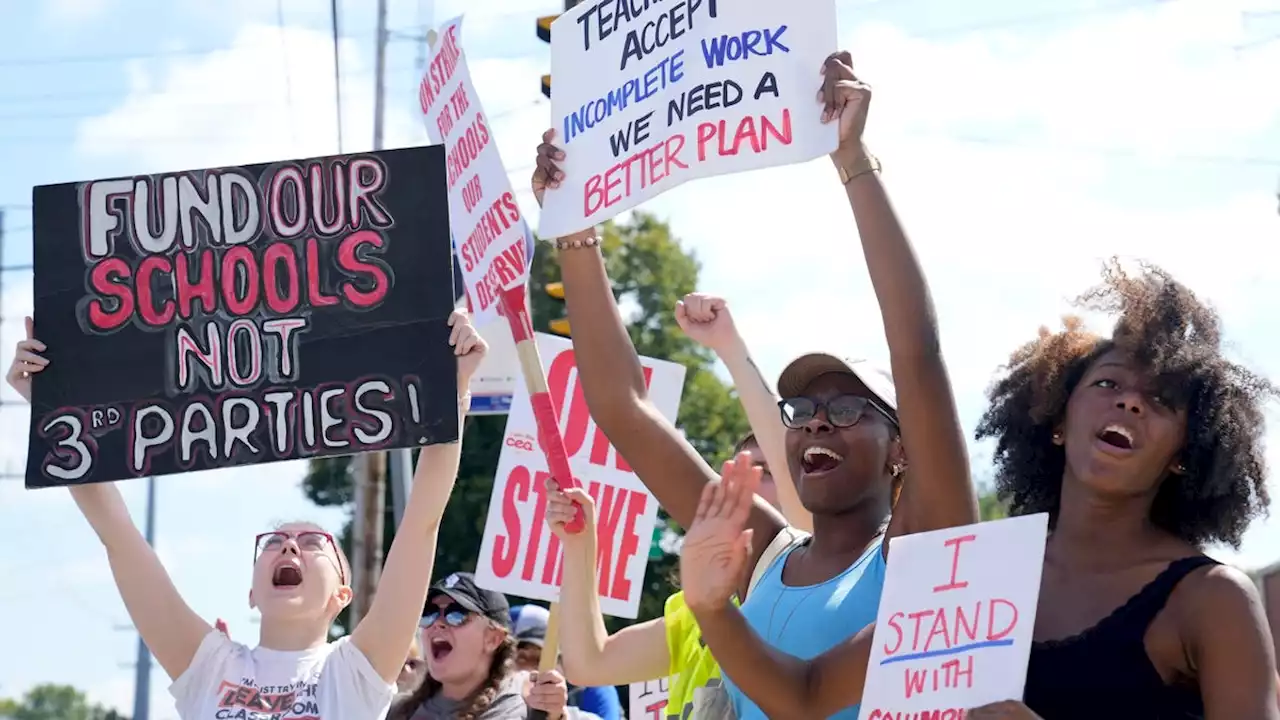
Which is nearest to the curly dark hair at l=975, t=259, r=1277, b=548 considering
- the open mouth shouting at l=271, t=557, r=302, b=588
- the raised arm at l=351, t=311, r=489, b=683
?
the raised arm at l=351, t=311, r=489, b=683

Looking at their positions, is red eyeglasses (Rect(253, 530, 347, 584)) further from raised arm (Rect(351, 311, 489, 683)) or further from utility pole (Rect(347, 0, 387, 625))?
utility pole (Rect(347, 0, 387, 625))

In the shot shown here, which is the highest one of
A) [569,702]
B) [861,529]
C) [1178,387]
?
[1178,387]

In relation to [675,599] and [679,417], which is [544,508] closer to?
[675,599]

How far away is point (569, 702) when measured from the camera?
715 cm

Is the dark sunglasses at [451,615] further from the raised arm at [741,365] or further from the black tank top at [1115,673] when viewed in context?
the black tank top at [1115,673]

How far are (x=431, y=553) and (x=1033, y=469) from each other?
1.63 metres

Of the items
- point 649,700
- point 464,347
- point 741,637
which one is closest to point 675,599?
point 464,347

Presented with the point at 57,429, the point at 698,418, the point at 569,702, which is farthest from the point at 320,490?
the point at 57,429

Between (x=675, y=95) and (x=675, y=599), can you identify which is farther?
(x=675, y=599)

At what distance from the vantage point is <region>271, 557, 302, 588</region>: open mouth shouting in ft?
15.5

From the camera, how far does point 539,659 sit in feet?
22.4

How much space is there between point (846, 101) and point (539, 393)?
1.33 m

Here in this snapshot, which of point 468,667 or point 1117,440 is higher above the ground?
point 1117,440

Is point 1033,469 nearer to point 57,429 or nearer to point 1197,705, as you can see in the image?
point 1197,705
